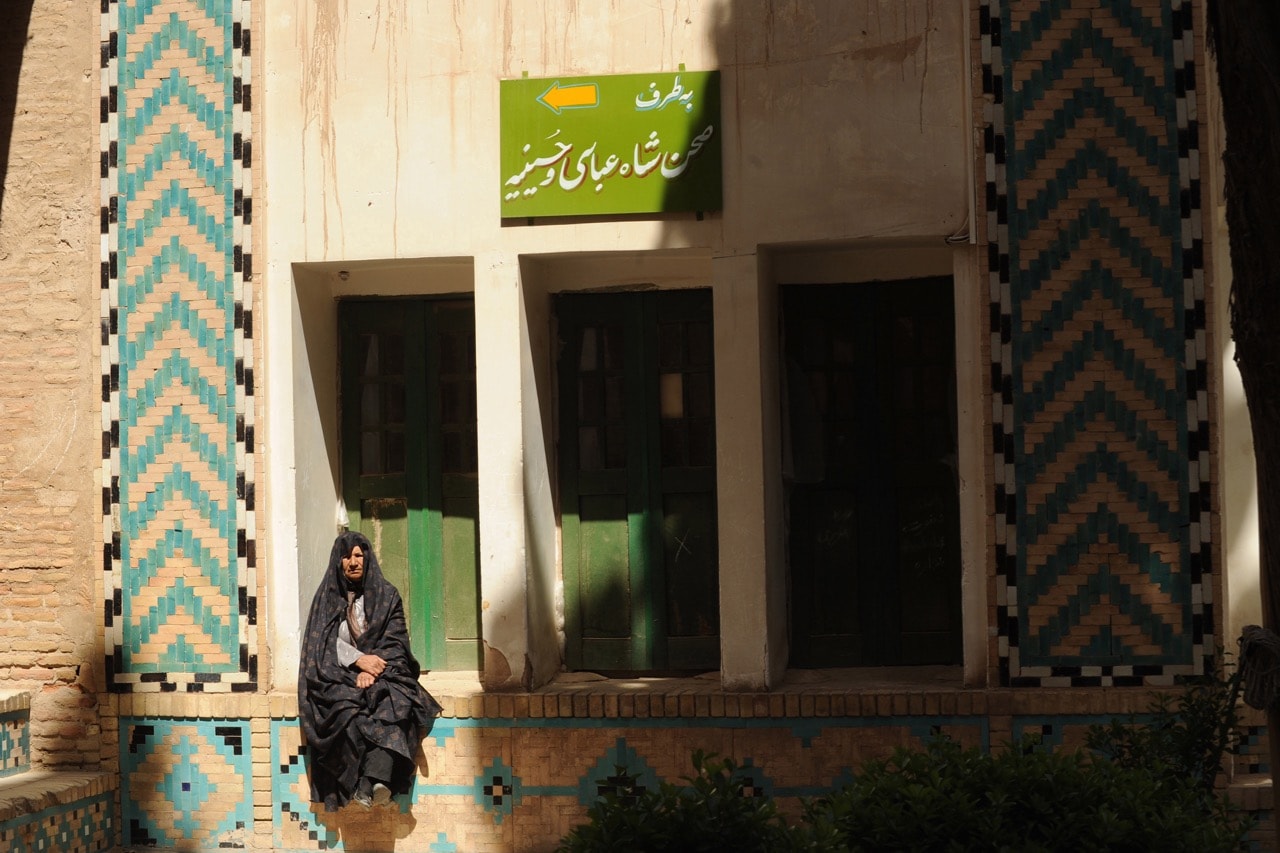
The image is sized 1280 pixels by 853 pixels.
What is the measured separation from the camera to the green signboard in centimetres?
787

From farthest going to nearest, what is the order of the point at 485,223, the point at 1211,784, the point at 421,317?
the point at 421,317 → the point at 485,223 → the point at 1211,784

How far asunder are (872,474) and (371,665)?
270cm

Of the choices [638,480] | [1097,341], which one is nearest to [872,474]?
[638,480]

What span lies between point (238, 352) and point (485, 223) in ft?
4.52

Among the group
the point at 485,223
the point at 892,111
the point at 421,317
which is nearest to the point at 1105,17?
the point at 892,111

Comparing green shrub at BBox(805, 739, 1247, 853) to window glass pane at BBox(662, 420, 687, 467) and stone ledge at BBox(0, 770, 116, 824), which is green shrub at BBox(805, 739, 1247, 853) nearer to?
window glass pane at BBox(662, 420, 687, 467)

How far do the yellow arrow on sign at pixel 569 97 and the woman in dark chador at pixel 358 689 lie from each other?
228 centimetres

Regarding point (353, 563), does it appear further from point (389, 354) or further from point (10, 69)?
point (10, 69)

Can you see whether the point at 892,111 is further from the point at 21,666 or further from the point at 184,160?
the point at 21,666

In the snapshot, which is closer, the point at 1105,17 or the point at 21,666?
the point at 1105,17

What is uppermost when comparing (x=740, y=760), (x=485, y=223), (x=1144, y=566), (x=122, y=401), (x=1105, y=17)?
(x=1105, y=17)

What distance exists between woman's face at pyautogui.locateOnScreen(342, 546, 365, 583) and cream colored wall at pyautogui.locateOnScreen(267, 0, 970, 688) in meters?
0.36

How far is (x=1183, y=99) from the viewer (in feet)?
24.6

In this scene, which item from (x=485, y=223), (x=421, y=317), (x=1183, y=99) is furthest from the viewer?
(x=421, y=317)
